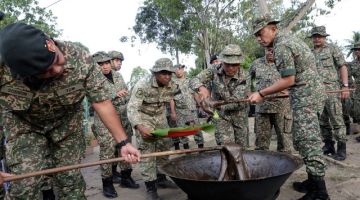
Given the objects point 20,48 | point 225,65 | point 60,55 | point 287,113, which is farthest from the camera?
point 287,113

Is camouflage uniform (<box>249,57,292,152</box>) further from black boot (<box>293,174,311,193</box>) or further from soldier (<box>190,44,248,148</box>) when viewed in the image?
black boot (<box>293,174,311,193</box>)

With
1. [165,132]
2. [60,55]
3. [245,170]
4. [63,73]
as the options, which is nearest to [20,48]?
[60,55]

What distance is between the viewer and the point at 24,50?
7.74 feet

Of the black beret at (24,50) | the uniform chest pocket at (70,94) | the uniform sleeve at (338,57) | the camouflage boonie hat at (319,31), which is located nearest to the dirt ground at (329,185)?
the uniform sleeve at (338,57)

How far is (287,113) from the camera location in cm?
555

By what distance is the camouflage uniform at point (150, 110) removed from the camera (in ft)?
15.5

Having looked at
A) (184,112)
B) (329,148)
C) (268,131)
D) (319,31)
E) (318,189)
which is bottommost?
(318,189)

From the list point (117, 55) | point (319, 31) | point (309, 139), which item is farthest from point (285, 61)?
point (117, 55)

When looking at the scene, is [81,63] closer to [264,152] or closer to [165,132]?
[165,132]

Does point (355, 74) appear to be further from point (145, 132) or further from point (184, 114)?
point (145, 132)

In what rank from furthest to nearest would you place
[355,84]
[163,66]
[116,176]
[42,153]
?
1. [355,84]
2. [116,176]
3. [163,66]
4. [42,153]

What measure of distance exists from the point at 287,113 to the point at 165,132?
8.18ft

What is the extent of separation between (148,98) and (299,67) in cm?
197

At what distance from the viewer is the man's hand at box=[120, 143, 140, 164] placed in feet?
9.81
